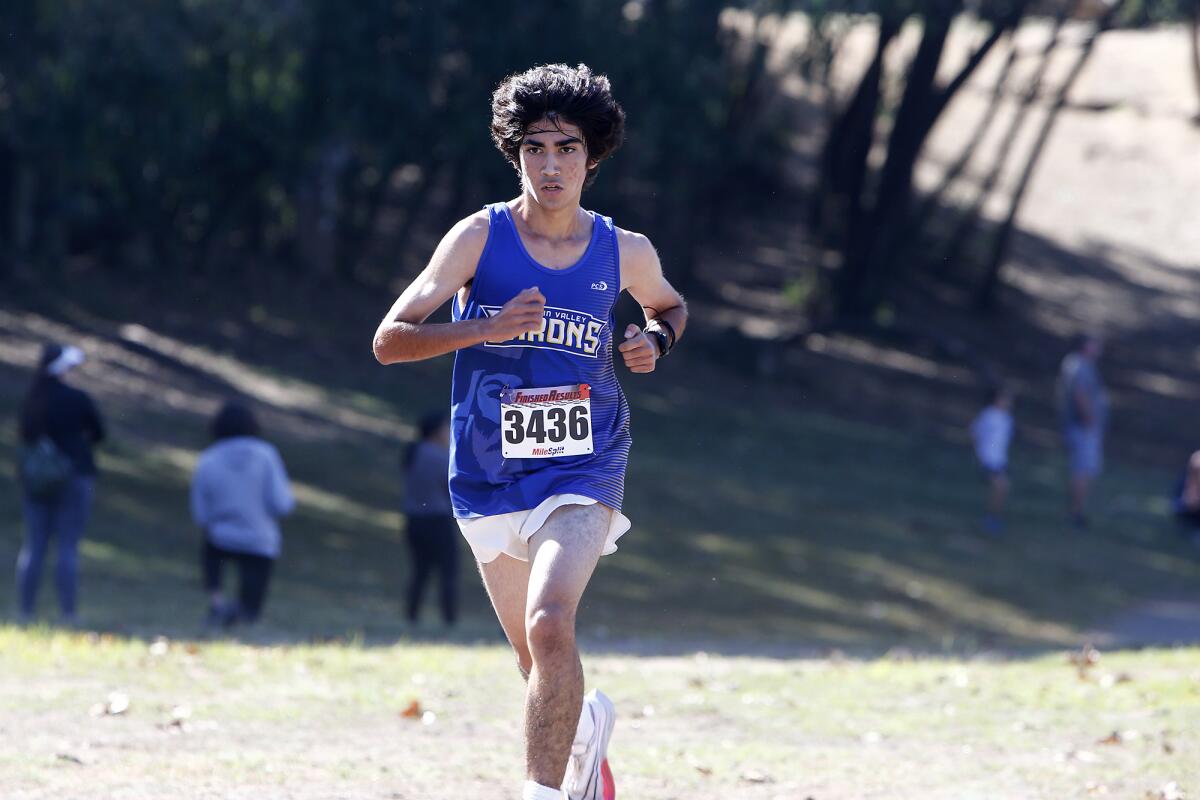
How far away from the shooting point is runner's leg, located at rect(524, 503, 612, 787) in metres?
4.71

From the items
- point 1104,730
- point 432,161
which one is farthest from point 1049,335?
point 1104,730

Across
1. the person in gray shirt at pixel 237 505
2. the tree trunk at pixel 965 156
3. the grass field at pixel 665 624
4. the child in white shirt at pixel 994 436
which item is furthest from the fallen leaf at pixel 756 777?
the tree trunk at pixel 965 156

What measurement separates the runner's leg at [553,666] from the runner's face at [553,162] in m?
1.00

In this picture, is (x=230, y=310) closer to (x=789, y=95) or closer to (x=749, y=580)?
(x=749, y=580)

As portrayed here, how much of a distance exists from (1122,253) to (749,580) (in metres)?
32.1

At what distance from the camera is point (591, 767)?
4934 mm

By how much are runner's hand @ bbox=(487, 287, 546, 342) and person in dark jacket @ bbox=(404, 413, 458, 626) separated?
7.76 metres

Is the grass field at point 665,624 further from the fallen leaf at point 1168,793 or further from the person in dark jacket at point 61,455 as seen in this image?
the person in dark jacket at point 61,455

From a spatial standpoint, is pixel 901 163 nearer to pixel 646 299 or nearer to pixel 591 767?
pixel 646 299

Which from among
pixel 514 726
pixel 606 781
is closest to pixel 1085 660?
pixel 514 726

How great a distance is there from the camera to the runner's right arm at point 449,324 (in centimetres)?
473

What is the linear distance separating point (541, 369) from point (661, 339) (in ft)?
1.64

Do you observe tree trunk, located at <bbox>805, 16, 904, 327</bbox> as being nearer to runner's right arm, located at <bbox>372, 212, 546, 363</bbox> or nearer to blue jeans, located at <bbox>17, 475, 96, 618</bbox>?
blue jeans, located at <bbox>17, 475, 96, 618</bbox>

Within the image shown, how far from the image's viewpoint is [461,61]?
24109 mm
